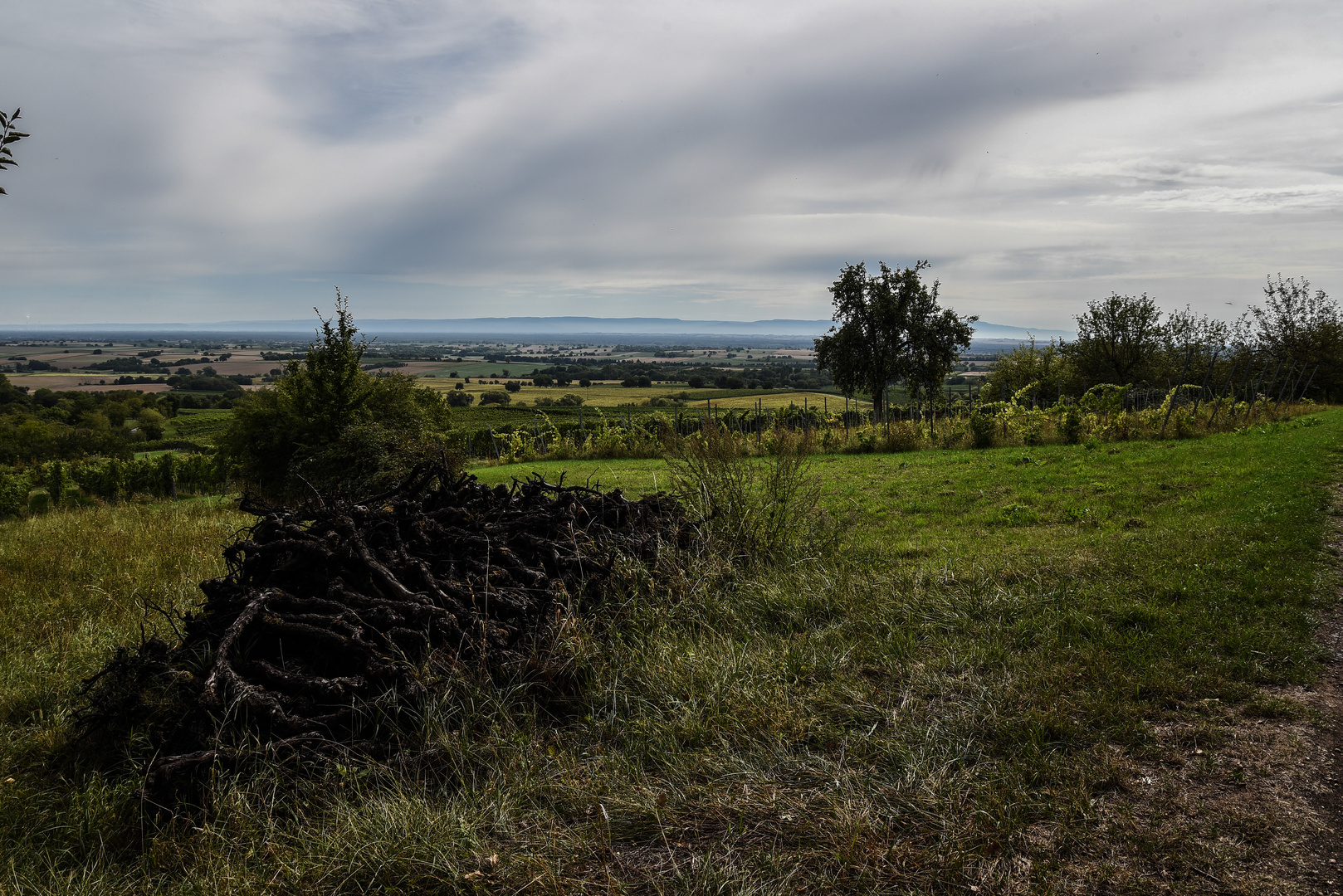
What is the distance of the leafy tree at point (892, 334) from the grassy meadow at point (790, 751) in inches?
1315

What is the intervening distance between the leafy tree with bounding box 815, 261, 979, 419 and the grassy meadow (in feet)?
110

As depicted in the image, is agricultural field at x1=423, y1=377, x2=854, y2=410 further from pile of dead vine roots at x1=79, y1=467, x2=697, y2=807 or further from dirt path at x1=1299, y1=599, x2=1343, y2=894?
pile of dead vine roots at x1=79, y1=467, x2=697, y2=807

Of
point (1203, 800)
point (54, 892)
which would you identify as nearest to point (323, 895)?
point (54, 892)

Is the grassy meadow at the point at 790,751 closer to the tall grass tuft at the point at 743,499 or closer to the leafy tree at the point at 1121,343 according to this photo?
the tall grass tuft at the point at 743,499

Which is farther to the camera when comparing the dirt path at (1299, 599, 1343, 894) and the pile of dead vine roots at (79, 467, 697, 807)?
the pile of dead vine roots at (79, 467, 697, 807)

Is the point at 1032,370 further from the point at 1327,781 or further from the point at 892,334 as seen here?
the point at 1327,781

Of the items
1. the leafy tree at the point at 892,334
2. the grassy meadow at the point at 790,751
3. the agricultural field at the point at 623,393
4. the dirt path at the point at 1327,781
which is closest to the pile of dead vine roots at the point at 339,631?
the grassy meadow at the point at 790,751

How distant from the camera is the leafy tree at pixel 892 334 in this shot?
126 feet

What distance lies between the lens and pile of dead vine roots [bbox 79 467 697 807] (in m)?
3.18

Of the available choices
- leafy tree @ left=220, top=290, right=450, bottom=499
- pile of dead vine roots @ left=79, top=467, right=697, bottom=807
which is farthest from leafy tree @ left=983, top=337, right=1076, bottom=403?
pile of dead vine roots @ left=79, top=467, right=697, bottom=807

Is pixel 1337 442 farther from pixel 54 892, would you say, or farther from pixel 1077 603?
pixel 54 892

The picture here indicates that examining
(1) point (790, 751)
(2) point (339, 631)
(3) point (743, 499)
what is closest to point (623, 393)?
(3) point (743, 499)

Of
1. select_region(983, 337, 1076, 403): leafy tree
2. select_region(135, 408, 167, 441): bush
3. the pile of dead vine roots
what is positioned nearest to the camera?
the pile of dead vine roots

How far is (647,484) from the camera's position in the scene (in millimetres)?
14914
